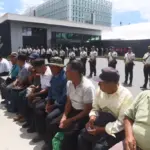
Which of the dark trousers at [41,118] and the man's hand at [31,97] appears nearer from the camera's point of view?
the dark trousers at [41,118]

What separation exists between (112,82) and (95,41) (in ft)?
109

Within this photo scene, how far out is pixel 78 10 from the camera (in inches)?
2630

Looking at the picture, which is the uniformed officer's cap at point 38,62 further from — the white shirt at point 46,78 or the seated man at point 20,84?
the seated man at point 20,84

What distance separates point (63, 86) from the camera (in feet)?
10.6

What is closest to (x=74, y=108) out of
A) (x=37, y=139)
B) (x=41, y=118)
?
(x=41, y=118)

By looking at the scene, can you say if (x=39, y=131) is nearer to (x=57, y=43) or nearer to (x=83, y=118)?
(x=83, y=118)

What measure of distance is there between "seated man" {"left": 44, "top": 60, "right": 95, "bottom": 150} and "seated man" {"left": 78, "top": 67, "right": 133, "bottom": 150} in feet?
0.80

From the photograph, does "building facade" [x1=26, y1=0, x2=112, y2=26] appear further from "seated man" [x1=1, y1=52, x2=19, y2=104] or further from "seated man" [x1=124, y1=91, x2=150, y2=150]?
"seated man" [x1=124, y1=91, x2=150, y2=150]

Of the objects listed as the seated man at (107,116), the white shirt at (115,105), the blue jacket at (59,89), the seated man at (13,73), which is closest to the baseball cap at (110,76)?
the seated man at (107,116)

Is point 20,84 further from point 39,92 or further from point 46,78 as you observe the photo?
point 46,78

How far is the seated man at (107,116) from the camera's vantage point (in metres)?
2.13

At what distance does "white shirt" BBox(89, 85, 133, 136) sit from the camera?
7.02 feet

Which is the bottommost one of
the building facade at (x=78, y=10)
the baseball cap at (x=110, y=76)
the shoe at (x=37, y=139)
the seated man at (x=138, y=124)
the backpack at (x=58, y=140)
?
the shoe at (x=37, y=139)

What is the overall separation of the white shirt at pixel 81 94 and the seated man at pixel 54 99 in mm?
318
